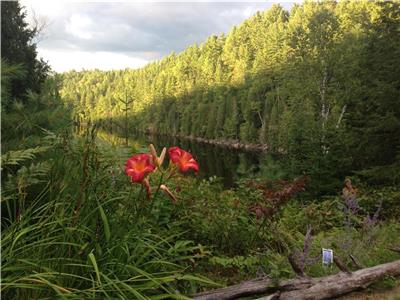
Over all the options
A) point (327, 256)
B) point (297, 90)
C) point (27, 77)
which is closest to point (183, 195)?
point (327, 256)

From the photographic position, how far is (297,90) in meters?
41.9

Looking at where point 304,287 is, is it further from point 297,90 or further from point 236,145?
point 236,145

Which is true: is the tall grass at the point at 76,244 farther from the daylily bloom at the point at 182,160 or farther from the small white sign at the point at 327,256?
the small white sign at the point at 327,256

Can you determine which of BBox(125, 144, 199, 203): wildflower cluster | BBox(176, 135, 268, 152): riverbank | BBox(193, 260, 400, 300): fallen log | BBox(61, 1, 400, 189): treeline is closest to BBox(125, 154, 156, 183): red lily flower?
BBox(125, 144, 199, 203): wildflower cluster

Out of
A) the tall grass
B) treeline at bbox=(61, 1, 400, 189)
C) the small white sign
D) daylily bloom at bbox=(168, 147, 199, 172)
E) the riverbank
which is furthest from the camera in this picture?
the riverbank

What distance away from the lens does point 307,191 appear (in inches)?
516

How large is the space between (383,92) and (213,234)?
8.64 meters

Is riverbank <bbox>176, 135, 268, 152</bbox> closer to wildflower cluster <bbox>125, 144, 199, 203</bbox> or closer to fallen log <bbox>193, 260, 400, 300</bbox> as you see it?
fallen log <bbox>193, 260, 400, 300</bbox>

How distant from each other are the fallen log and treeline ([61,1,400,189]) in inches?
65.8

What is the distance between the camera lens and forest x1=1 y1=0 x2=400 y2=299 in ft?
7.43

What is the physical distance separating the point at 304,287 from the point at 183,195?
1748 millimetres

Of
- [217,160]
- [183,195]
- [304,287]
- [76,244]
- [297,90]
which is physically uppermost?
[297,90]

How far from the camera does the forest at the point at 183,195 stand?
89.2 inches

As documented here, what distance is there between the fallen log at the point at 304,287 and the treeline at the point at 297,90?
65.8 inches
